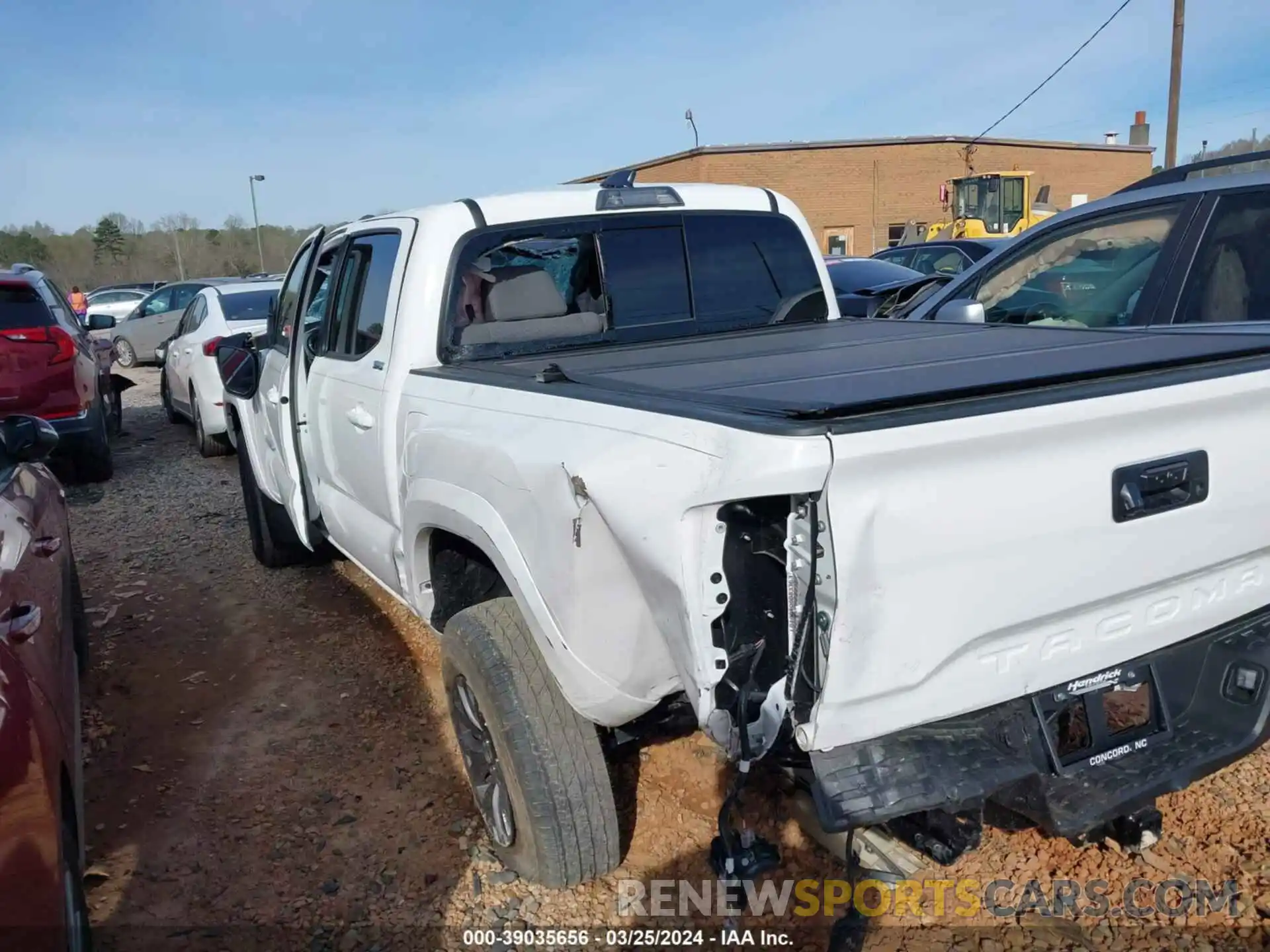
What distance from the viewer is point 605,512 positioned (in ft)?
6.61

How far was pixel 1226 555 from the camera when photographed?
2.28 meters

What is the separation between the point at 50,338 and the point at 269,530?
332 cm

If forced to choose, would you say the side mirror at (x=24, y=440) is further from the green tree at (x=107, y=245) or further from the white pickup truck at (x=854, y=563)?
the green tree at (x=107, y=245)

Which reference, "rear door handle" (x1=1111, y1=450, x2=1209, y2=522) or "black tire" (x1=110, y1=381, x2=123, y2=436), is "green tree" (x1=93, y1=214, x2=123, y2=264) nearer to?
"black tire" (x1=110, y1=381, x2=123, y2=436)

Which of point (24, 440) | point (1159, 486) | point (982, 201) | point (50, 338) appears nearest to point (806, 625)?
point (1159, 486)

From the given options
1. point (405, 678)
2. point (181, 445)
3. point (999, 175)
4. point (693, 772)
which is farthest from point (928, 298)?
point (999, 175)

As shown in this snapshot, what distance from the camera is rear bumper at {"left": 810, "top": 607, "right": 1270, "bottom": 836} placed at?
189cm

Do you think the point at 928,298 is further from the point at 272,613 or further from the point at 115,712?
the point at 115,712

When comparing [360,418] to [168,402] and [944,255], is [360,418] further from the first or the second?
[944,255]

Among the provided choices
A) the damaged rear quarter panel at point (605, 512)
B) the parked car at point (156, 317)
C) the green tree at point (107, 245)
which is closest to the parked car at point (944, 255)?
the damaged rear quarter panel at point (605, 512)

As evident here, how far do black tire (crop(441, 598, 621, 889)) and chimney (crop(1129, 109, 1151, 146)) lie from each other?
4631 centimetres

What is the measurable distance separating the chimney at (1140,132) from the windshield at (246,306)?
41.9 m

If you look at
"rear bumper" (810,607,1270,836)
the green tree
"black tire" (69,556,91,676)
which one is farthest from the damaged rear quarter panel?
the green tree

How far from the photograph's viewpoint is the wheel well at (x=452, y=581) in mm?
3143
